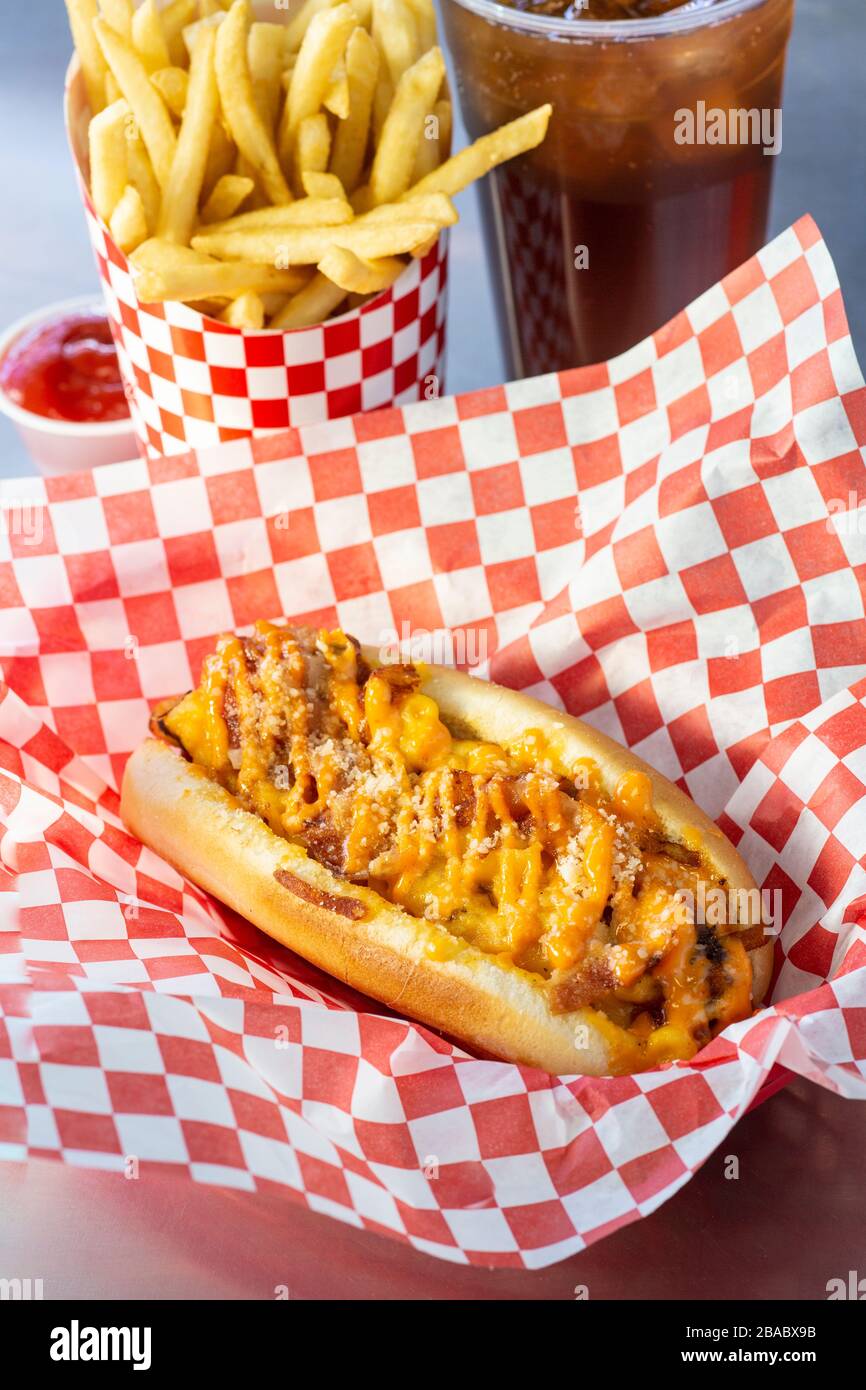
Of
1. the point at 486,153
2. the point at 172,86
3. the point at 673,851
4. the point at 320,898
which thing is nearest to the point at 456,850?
the point at 320,898

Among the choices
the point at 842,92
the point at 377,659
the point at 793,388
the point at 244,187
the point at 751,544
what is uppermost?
the point at 842,92

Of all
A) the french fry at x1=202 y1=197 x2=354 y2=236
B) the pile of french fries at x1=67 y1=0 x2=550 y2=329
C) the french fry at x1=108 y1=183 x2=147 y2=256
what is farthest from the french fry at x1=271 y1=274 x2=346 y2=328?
the french fry at x1=108 y1=183 x2=147 y2=256

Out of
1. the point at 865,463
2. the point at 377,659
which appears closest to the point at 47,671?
the point at 377,659

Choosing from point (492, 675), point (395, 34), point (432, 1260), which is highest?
point (395, 34)

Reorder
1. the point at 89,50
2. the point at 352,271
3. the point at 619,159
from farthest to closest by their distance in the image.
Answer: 1. the point at 619,159
2. the point at 89,50
3. the point at 352,271

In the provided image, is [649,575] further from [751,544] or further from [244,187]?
[244,187]

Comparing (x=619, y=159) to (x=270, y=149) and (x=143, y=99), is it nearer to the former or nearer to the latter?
(x=270, y=149)
